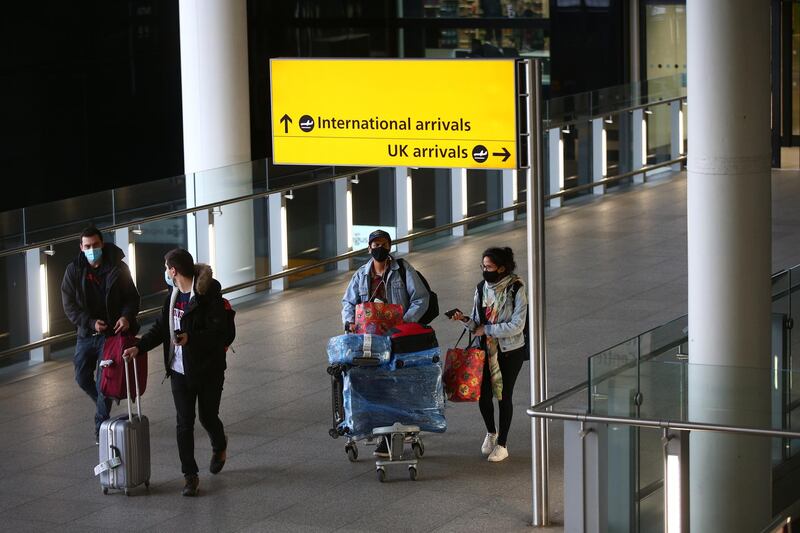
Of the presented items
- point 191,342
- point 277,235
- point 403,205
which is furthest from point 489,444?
point 403,205

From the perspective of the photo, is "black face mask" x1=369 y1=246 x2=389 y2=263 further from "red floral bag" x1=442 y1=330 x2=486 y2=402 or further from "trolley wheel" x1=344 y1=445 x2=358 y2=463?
"trolley wheel" x1=344 y1=445 x2=358 y2=463

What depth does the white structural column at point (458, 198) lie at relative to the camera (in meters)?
18.9

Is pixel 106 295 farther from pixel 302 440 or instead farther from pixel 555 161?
pixel 555 161

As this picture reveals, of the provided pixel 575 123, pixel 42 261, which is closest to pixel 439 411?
pixel 42 261

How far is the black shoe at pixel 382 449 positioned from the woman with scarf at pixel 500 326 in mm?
695

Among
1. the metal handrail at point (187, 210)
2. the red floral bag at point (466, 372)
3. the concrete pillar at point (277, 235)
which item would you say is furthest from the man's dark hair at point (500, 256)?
the concrete pillar at point (277, 235)

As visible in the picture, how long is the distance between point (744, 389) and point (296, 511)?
3.07 meters

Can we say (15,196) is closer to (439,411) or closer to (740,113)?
(439,411)

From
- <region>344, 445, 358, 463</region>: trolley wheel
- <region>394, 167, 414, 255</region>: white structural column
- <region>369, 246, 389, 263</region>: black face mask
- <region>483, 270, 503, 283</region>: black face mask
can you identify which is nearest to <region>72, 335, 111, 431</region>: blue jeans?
<region>344, 445, 358, 463</region>: trolley wheel

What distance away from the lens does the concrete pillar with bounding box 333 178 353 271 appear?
16.9m

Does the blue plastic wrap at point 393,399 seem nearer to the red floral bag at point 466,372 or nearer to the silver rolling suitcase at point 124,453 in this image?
the red floral bag at point 466,372

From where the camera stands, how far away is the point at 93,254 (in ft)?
33.0

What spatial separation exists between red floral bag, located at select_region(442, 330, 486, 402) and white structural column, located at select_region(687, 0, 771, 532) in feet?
4.89

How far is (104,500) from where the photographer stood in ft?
30.0
